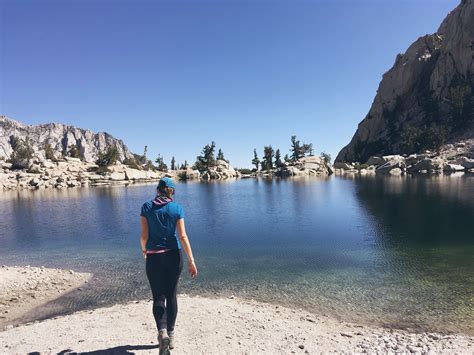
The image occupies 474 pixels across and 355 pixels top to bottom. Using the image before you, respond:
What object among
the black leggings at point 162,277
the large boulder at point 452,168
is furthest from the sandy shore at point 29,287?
the large boulder at point 452,168

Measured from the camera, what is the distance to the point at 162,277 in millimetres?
8406

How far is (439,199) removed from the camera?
165 ft

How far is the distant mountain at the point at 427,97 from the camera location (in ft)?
485

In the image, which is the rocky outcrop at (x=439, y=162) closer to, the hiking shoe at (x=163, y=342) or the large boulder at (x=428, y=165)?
the large boulder at (x=428, y=165)

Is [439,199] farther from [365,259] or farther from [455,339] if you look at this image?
[455,339]

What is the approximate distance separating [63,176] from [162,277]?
14824cm

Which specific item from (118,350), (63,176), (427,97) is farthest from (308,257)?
(427,97)

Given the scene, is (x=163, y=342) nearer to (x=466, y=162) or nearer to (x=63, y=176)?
(x=466, y=162)

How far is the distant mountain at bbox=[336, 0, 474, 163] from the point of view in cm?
14788

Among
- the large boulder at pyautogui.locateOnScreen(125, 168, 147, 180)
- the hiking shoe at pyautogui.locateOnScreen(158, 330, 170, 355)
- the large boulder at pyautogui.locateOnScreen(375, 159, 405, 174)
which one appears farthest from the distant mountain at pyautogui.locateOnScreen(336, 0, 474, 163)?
the hiking shoe at pyautogui.locateOnScreen(158, 330, 170, 355)

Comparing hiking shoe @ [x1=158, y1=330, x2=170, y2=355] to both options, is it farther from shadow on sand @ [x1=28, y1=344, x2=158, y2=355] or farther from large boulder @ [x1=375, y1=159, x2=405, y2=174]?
large boulder @ [x1=375, y1=159, x2=405, y2=174]

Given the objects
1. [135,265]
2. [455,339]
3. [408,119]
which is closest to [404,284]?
[455,339]

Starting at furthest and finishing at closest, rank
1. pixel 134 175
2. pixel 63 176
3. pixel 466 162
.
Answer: pixel 134 175, pixel 63 176, pixel 466 162

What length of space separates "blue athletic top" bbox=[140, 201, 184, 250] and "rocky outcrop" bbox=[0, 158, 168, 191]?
431ft
